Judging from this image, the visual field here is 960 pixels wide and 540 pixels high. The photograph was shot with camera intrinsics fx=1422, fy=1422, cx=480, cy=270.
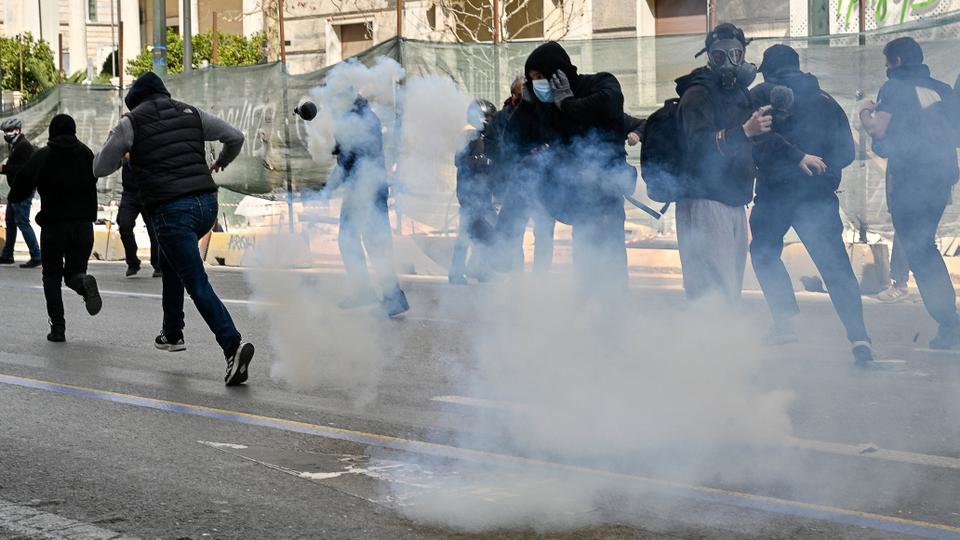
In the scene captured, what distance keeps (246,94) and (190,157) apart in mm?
9817

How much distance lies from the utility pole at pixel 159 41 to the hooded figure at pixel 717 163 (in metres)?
13.9

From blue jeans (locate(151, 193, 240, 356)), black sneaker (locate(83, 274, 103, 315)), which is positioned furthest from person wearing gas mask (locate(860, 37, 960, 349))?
black sneaker (locate(83, 274, 103, 315))

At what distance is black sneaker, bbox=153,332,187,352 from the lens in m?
8.84

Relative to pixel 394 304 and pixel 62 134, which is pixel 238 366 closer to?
pixel 394 304

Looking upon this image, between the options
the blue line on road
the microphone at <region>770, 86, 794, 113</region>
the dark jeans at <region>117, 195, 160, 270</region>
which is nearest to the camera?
the blue line on road

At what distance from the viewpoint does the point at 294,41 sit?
2898 cm

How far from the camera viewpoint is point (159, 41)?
20.1 metres

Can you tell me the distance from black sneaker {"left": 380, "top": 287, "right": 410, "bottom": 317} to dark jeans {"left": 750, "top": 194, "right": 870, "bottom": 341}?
282cm

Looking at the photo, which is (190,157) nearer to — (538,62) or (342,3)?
(538,62)

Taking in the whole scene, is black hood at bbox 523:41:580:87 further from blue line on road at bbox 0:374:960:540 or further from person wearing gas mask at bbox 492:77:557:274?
blue line on road at bbox 0:374:960:540

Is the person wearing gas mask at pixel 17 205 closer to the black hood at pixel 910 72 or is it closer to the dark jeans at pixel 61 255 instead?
the dark jeans at pixel 61 255

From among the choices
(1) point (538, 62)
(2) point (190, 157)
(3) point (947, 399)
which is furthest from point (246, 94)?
(3) point (947, 399)

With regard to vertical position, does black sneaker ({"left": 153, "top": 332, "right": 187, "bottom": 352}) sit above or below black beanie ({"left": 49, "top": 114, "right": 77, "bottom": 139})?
below

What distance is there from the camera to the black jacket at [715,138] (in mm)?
6934
